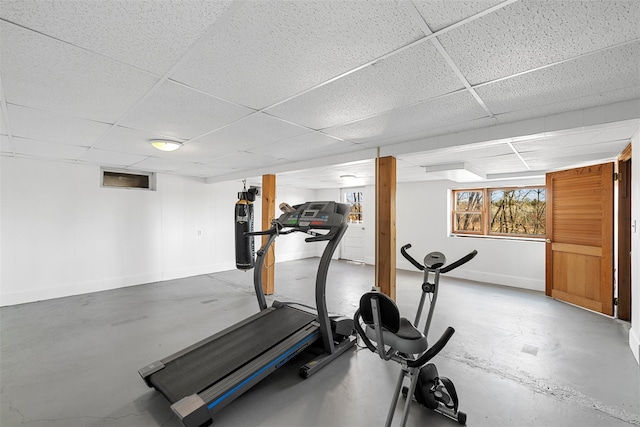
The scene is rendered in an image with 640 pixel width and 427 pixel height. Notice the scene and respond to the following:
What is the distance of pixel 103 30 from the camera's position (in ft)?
4.10

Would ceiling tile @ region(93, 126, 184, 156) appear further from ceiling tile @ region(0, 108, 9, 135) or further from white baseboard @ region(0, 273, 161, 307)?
white baseboard @ region(0, 273, 161, 307)

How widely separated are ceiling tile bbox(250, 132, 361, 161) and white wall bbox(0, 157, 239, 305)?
328 centimetres

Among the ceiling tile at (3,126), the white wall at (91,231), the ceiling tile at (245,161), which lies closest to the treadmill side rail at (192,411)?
the ceiling tile at (3,126)

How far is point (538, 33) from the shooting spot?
49.4 inches

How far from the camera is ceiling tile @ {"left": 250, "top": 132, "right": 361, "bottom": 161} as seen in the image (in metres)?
3.09

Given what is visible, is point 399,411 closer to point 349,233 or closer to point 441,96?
point 441,96

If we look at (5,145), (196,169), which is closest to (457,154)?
(196,169)

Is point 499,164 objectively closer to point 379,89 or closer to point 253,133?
point 379,89

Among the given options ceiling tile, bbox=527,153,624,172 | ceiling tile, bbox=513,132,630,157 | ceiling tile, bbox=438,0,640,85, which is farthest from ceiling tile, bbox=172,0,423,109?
ceiling tile, bbox=527,153,624,172

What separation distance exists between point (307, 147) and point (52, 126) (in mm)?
2537

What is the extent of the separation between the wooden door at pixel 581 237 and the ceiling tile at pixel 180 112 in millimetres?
4805

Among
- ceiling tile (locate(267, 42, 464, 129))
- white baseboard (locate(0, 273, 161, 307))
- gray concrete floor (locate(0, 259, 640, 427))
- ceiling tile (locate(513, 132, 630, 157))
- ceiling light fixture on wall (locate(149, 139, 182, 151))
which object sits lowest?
gray concrete floor (locate(0, 259, 640, 427))

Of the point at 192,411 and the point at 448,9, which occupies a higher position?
A: the point at 448,9

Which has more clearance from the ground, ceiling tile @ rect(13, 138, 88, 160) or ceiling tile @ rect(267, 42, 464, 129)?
ceiling tile @ rect(267, 42, 464, 129)
